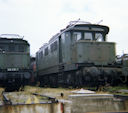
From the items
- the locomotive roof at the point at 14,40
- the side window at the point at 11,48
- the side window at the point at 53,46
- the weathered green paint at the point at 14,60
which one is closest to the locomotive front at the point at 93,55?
the side window at the point at 53,46

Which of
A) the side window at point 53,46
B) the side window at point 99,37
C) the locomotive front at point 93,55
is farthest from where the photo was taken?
the side window at point 53,46

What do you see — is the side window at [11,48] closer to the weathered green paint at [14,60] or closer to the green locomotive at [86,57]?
the weathered green paint at [14,60]

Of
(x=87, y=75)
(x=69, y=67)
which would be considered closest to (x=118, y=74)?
(x=87, y=75)

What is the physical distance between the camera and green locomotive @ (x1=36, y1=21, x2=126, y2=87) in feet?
37.7

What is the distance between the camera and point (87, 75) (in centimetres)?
1114

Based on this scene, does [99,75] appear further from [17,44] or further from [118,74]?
[17,44]

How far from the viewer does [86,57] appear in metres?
12.0

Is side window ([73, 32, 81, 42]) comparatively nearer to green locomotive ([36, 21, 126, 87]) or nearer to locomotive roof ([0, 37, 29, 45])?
green locomotive ([36, 21, 126, 87])

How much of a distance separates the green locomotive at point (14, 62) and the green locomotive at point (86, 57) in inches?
86.3

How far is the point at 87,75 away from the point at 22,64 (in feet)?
15.2

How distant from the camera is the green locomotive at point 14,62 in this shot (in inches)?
512

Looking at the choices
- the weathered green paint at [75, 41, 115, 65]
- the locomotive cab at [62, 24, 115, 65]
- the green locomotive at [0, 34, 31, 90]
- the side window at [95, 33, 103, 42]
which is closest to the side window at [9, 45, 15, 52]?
the green locomotive at [0, 34, 31, 90]

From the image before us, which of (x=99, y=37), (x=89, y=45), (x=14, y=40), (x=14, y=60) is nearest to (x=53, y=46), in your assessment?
(x=14, y=40)

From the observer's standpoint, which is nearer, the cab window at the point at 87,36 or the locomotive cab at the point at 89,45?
the locomotive cab at the point at 89,45
